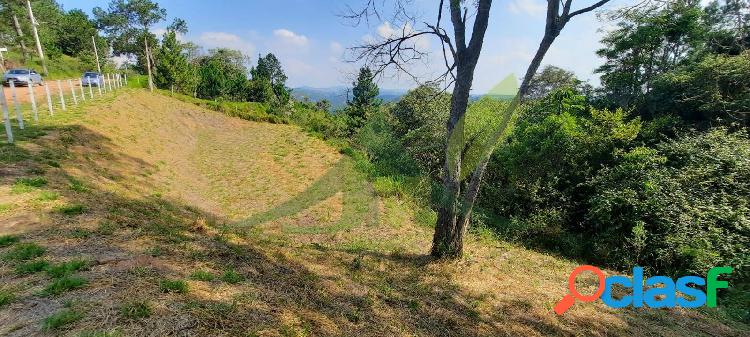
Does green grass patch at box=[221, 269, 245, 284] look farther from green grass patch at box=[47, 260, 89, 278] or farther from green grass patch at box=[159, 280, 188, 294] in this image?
green grass patch at box=[47, 260, 89, 278]

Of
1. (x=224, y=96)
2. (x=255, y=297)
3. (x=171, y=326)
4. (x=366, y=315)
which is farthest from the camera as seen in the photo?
(x=224, y=96)

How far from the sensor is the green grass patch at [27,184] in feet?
17.0

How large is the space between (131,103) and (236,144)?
17.9ft

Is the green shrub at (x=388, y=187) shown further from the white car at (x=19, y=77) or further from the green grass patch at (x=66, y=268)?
the white car at (x=19, y=77)

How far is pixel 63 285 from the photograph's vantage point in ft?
10.0

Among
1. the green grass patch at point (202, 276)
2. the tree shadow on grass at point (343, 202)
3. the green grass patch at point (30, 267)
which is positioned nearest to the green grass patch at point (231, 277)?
the green grass patch at point (202, 276)

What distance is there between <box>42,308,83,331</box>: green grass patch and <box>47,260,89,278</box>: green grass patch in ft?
2.49

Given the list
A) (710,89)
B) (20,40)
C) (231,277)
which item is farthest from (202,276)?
(20,40)

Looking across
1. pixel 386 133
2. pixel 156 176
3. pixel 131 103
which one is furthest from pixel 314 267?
pixel 131 103

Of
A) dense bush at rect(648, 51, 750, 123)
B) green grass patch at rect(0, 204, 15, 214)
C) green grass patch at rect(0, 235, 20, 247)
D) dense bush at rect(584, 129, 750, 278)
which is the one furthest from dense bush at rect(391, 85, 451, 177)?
green grass patch at rect(0, 235, 20, 247)

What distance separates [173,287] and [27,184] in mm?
4134

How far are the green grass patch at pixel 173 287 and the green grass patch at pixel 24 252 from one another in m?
1.47

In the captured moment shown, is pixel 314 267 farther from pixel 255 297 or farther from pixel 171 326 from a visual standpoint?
pixel 171 326

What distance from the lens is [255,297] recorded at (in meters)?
3.51
